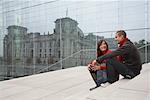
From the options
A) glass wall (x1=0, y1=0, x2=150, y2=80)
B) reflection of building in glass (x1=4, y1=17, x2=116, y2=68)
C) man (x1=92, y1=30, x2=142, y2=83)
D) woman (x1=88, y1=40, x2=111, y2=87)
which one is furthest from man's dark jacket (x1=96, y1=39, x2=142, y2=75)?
reflection of building in glass (x1=4, y1=17, x2=116, y2=68)

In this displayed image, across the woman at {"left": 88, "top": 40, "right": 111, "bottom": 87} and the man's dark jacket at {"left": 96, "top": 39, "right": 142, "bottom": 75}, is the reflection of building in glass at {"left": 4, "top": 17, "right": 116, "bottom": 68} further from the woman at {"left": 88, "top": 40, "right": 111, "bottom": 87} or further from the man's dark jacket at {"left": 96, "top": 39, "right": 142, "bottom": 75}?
the man's dark jacket at {"left": 96, "top": 39, "right": 142, "bottom": 75}

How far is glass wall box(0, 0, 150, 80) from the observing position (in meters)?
5.77

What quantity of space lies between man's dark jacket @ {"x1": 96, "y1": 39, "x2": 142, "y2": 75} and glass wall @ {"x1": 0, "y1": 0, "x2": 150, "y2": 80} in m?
3.34

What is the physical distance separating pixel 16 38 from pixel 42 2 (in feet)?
7.33

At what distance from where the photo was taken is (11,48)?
29.1ft

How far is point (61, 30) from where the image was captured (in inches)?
280

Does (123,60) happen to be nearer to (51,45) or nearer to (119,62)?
(119,62)

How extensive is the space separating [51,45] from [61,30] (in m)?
0.82

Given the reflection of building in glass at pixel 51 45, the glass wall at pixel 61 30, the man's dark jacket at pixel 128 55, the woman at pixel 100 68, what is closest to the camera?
the man's dark jacket at pixel 128 55

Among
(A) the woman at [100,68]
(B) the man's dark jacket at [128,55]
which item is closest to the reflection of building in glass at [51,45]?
(A) the woman at [100,68]

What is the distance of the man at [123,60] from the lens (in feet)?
4.79

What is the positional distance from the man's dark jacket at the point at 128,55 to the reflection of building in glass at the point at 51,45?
4.07 m

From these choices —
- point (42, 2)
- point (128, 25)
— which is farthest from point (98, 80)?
point (42, 2)

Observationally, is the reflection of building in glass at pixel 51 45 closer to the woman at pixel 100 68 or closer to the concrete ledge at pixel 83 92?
the concrete ledge at pixel 83 92
